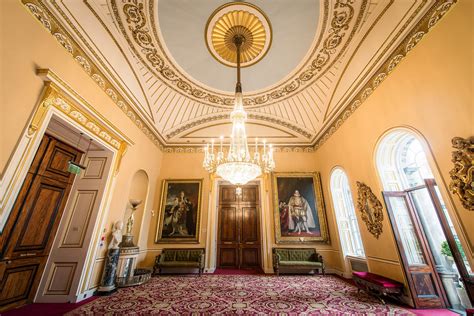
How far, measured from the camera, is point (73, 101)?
3230 millimetres

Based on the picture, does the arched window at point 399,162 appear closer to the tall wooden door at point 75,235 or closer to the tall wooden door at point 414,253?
the tall wooden door at point 414,253

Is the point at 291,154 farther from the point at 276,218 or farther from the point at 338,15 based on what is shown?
the point at 338,15

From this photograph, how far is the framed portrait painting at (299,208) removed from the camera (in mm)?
6156

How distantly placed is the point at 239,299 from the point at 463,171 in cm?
394

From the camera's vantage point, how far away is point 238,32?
4203 millimetres

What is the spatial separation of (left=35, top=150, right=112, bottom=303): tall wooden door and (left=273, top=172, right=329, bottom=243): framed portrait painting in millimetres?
5030

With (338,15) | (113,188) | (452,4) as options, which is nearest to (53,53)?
(113,188)

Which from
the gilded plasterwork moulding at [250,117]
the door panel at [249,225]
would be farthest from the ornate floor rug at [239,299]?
the gilded plasterwork moulding at [250,117]

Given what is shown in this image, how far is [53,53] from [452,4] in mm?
5873

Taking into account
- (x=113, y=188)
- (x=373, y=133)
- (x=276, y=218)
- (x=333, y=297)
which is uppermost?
(x=373, y=133)

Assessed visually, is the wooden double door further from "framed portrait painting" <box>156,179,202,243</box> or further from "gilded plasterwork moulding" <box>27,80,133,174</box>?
"gilded plasterwork moulding" <box>27,80,133,174</box>

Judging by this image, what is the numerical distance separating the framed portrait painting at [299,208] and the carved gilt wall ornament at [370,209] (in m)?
1.91

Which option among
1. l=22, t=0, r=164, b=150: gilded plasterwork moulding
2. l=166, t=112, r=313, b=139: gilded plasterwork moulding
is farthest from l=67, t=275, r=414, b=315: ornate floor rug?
l=166, t=112, r=313, b=139: gilded plasterwork moulding

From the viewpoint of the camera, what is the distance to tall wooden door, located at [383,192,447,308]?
3086mm
